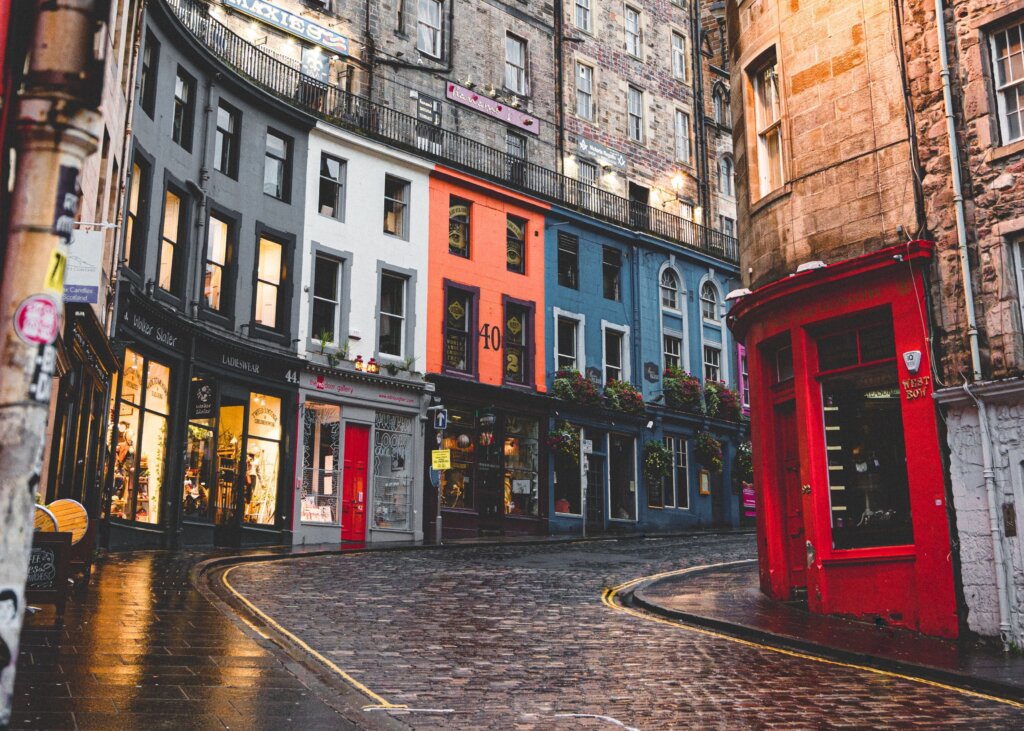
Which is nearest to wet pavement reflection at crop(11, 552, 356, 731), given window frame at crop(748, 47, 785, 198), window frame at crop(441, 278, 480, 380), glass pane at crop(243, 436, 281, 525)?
window frame at crop(748, 47, 785, 198)

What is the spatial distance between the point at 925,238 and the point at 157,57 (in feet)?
51.1

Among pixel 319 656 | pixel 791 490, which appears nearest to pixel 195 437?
pixel 791 490

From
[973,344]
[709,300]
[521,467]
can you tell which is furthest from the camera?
[709,300]

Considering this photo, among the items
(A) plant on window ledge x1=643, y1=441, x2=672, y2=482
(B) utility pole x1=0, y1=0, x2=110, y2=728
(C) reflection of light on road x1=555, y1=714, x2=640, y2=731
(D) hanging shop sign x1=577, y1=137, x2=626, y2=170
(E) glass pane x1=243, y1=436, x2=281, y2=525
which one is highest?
(D) hanging shop sign x1=577, y1=137, x2=626, y2=170

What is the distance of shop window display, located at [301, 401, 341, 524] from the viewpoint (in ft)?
82.7

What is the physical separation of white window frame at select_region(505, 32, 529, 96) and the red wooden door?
13.9 metres

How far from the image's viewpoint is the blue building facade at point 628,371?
105ft

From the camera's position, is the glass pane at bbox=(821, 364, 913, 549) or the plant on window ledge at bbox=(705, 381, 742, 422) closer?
the glass pane at bbox=(821, 364, 913, 549)

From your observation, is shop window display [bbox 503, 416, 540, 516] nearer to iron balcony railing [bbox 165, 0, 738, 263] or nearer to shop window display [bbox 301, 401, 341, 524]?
shop window display [bbox 301, 401, 341, 524]

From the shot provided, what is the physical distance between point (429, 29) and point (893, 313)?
22.4 metres

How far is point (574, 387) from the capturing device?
3173cm

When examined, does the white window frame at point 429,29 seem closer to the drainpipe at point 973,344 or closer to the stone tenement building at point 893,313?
the stone tenement building at point 893,313

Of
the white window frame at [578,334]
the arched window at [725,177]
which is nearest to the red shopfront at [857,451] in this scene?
the white window frame at [578,334]

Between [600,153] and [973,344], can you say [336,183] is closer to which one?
[600,153]
